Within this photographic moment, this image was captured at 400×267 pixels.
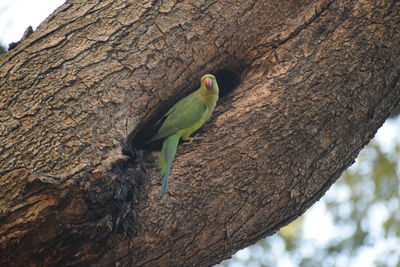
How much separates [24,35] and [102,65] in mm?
659

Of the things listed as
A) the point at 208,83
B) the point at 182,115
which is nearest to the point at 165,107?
the point at 182,115

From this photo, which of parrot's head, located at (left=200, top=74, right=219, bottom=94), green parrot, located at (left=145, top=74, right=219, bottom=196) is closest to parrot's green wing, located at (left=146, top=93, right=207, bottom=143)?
green parrot, located at (left=145, top=74, right=219, bottom=196)

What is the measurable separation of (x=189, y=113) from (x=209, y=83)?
294 millimetres

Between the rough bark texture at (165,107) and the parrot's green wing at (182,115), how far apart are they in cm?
12

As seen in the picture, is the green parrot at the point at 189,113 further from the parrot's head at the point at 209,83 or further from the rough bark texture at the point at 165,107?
the rough bark texture at the point at 165,107

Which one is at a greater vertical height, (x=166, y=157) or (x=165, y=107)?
(x=165, y=107)

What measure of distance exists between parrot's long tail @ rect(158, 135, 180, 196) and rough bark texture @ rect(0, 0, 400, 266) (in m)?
0.06

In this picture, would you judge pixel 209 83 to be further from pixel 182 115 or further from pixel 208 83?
pixel 182 115

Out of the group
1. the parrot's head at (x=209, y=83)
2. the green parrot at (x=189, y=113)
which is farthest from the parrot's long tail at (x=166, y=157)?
the parrot's head at (x=209, y=83)

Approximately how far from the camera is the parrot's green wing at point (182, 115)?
3.74 meters

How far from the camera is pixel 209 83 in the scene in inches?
150

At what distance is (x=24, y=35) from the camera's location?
3439 mm

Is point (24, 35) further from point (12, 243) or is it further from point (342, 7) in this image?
point (342, 7)

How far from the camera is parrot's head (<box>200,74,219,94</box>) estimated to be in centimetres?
376
